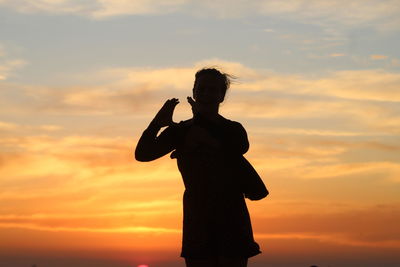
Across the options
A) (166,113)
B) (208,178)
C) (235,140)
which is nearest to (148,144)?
(166,113)

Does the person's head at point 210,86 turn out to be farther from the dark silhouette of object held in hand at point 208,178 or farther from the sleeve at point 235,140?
the sleeve at point 235,140

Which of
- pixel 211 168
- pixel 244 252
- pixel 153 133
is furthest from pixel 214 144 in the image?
pixel 244 252

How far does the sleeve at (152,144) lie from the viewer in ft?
19.7

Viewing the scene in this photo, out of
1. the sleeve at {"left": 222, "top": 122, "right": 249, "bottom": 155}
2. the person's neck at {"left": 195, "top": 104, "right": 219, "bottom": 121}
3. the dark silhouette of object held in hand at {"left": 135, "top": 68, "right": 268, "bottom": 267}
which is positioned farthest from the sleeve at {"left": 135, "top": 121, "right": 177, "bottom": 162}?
the sleeve at {"left": 222, "top": 122, "right": 249, "bottom": 155}

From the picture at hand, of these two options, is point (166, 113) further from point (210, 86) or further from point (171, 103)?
point (210, 86)

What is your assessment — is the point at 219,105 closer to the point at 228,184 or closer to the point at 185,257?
the point at 228,184

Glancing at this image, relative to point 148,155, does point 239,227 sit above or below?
below

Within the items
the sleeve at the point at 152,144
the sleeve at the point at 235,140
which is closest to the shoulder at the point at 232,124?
the sleeve at the point at 235,140

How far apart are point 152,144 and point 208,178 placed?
0.66m

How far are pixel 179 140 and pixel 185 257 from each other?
1.19m

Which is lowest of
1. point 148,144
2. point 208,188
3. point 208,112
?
point 208,188

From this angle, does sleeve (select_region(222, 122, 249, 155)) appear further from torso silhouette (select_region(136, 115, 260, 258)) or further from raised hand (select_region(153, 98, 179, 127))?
raised hand (select_region(153, 98, 179, 127))

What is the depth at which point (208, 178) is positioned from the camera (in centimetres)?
606

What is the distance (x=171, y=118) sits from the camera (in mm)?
6059
